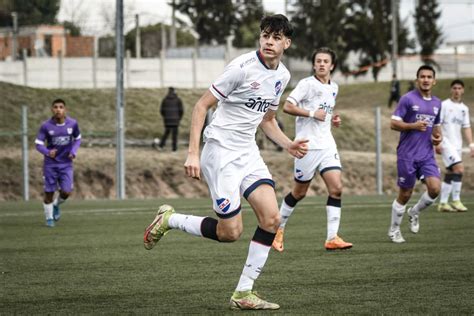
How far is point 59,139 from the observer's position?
60.5 ft

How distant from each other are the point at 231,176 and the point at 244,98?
25.2 inches

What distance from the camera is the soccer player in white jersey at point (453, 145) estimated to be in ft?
65.3

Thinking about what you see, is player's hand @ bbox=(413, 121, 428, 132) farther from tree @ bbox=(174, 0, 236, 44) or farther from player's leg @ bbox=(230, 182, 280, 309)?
tree @ bbox=(174, 0, 236, 44)

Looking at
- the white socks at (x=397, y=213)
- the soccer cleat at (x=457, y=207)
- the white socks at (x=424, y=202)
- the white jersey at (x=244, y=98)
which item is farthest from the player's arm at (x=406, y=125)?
the soccer cleat at (x=457, y=207)

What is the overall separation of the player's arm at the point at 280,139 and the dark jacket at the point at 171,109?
25.2 m

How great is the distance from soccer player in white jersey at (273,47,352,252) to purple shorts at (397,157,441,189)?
837 millimetres

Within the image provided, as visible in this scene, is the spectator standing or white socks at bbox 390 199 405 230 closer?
white socks at bbox 390 199 405 230

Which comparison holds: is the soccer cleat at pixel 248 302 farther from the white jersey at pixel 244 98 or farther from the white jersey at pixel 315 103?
the white jersey at pixel 315 103

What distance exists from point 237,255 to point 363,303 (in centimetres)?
418

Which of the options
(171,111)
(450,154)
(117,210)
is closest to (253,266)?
(450,154)

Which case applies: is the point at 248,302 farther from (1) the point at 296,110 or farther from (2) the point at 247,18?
(2) the point at 247,18

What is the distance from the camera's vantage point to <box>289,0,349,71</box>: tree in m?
76.1

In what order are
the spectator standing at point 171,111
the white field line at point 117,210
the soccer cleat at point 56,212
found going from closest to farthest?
the soccer cleat at point 56,212
the white field line at point 117,210
the spectator standing at point 171,111

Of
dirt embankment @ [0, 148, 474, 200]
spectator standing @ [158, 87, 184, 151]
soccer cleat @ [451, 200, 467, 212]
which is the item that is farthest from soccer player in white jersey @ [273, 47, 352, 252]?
→ spectator standing @ [158, 87, 184, 151]
